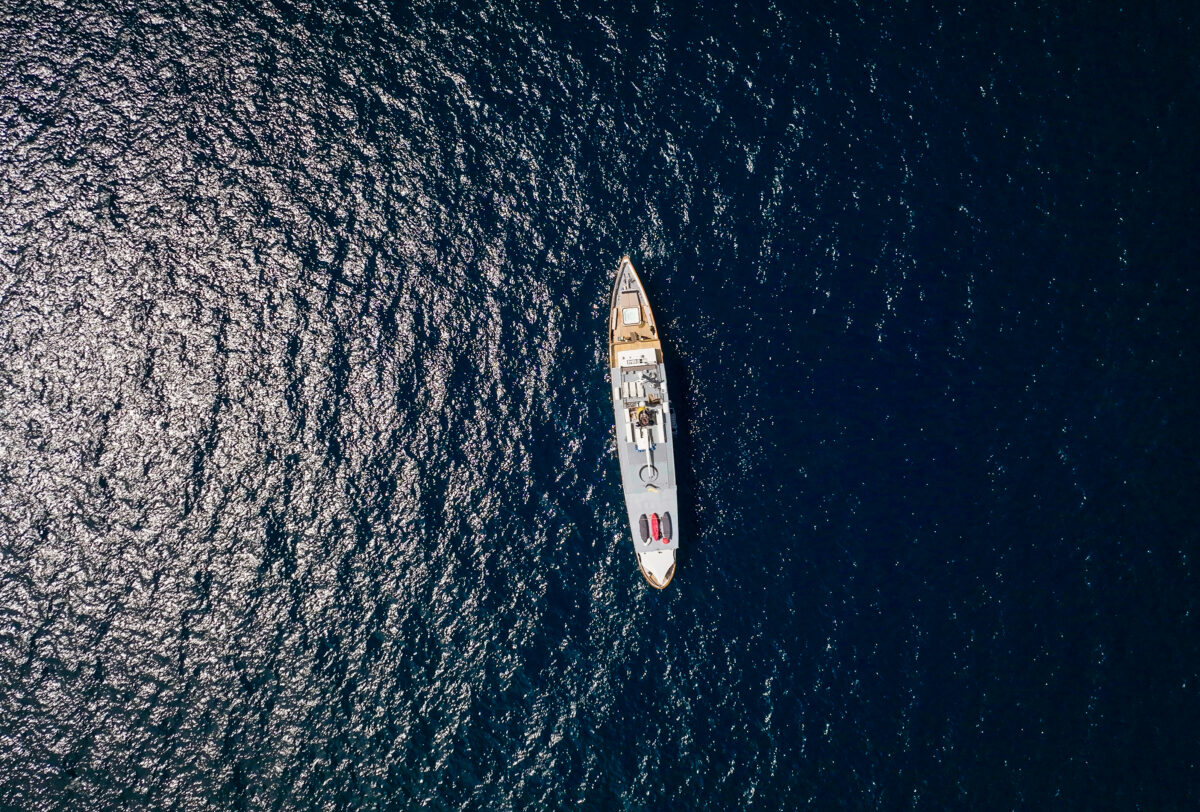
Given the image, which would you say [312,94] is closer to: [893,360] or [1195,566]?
[893,360]

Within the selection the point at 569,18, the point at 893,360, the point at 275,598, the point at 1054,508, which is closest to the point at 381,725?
the point at 275,598

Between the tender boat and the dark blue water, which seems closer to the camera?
the dark blue water

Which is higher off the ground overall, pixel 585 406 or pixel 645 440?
pixel 585 406

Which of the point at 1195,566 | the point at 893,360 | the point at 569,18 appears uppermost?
the point at 569,18

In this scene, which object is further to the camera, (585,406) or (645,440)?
(585,406)
